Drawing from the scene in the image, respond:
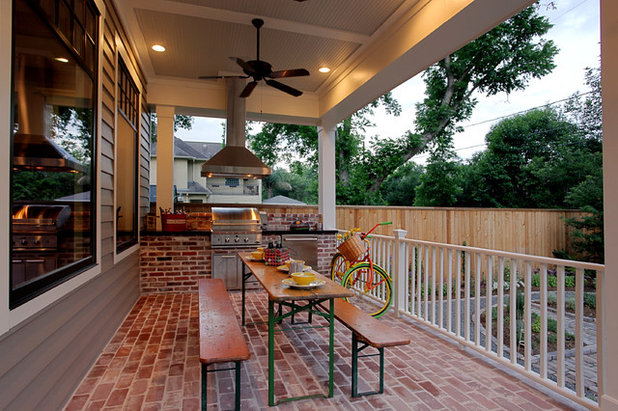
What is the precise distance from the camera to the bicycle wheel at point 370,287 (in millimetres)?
4188

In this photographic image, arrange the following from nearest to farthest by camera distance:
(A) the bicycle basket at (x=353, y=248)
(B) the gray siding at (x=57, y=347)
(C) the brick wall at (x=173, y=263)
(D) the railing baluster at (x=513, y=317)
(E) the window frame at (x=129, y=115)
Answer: (B) the gray siding at (x=57, y=347)
(D) the railing baluster at (x=513, y=317)
(E) the window frame at (x=129, y=115)
(A) the bicycle basket at (x=353, y=248)
(C) the brick wall at (x=173, y=263)

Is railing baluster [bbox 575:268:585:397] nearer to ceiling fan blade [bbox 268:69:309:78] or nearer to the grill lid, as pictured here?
ceiling fan blade [bbox 268:69:309:78]

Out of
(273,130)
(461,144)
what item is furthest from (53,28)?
(461,144)

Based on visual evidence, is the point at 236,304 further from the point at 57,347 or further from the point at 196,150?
the point at 196,150

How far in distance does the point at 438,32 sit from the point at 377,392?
117 inches

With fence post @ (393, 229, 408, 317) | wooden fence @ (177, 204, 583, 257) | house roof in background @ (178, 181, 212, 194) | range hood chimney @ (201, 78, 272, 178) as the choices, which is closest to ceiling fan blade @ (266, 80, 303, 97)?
range hood chimney @ (201, 78, 272, 178)

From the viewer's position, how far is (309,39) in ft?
Result: 13.8

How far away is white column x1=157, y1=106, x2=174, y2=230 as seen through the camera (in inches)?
212

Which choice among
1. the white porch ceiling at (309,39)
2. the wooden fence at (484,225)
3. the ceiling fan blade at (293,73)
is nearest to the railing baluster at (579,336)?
the white porch ceiling at (309,39)

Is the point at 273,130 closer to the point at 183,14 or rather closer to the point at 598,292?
the point at 183,14

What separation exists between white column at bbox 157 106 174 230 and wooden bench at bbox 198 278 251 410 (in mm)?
2780

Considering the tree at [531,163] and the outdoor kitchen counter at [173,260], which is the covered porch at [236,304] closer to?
the outdoor kitchen counter at [173,260]

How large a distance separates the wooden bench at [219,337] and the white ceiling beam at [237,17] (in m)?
2.88

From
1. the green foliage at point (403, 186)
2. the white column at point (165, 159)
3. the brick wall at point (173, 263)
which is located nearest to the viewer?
the brick wall at point (173, 263)
